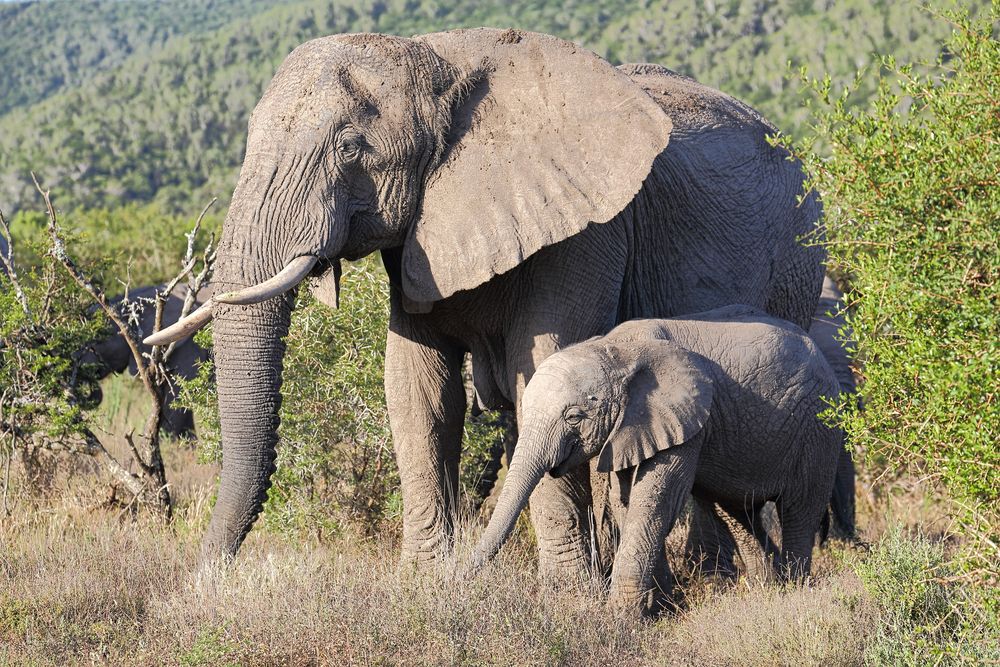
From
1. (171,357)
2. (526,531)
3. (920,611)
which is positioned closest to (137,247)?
(171,357)

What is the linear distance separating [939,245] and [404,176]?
232 centimetres

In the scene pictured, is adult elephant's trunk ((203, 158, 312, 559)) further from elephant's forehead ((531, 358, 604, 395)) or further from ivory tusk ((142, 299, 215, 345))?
elephant's forehead ((531, 358, 604, 395))

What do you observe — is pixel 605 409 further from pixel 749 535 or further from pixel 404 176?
pixel 749 535

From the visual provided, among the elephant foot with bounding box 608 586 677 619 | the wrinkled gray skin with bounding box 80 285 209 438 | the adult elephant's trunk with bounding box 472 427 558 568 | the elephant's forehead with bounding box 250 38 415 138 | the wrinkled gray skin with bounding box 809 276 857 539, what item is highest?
the elephant's forehead with bounding box 250 38 415 138

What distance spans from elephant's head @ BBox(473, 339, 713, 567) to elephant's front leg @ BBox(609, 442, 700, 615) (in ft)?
0.33

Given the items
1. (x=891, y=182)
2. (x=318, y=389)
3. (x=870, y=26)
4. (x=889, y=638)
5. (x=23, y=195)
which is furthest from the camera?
(x=23, y=195)

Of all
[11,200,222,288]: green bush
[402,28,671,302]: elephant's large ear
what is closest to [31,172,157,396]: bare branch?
[402,28,671,302]: elephant's large ear

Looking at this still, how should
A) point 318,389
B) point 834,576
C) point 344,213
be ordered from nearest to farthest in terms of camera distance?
point 344,213
point 834,576
point 318,389

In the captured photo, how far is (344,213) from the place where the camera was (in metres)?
5.66

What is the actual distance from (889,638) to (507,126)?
2.73m

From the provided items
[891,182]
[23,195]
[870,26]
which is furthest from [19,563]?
[23,195]

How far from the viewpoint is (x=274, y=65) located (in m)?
58.8

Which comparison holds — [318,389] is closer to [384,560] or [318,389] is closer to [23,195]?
[384,560]

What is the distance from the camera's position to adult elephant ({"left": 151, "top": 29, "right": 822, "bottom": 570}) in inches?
221
